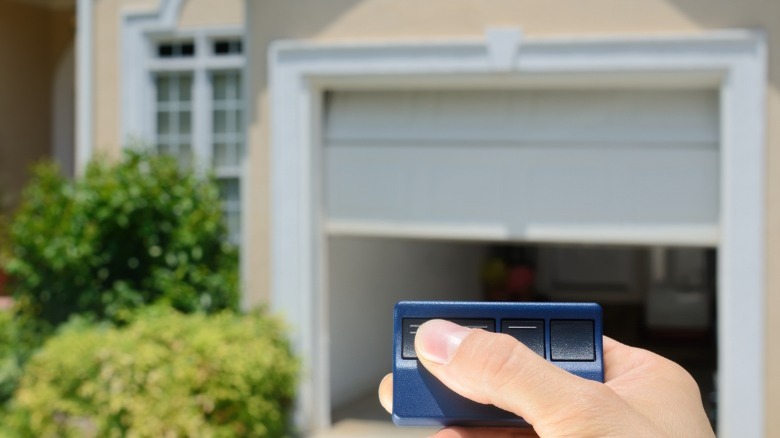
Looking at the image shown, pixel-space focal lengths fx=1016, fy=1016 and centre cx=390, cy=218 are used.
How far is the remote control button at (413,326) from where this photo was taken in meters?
1.40

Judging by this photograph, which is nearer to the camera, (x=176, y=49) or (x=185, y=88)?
(x=185, y=88)

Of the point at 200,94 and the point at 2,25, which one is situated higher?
the point at 2,25

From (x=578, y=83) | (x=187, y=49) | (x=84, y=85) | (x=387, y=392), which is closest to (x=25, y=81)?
(x=84, y=85)

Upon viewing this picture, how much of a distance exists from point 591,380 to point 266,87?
7.08 metres

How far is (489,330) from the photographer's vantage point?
1.40m

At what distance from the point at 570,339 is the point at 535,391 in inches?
5.0

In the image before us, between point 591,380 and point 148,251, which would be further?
point 148,251

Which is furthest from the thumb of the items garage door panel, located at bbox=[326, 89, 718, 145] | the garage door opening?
the garage door opening

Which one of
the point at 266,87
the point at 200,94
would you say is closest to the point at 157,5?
the point at 200,94

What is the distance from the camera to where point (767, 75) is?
7.07 m

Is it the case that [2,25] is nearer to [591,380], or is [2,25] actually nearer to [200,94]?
[200,94]

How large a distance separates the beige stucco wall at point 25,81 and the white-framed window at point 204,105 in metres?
3.92

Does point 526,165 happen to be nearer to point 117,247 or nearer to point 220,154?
point 220,154

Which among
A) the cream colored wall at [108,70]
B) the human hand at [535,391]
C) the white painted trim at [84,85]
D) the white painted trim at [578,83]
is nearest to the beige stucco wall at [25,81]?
the white painted trim at [84,85]
